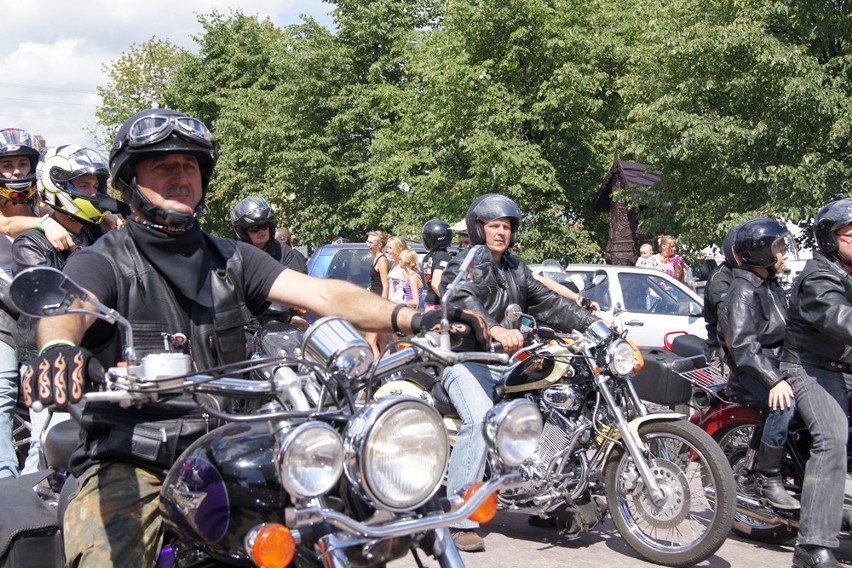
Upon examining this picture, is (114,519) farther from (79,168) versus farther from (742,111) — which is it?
(742,111)

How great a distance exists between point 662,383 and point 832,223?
199 cm

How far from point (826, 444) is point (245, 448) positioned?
379 centimetres

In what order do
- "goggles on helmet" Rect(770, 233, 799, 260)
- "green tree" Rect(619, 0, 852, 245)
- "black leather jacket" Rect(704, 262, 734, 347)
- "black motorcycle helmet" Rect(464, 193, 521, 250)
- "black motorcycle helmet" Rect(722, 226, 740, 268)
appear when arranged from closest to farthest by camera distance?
1. "goggles on helmet" Rect(770, 233, 799, 260)
2. "black motorcycle helmet" Rect(464, 193, 521, 250)
3. "black motorcycle helmet" Rect(722, 226, 740, 268)
4. "black leather jacket" Rect(704, 262, 734, 347)
5. "green tree" Rect(619, 0, 852, 245)

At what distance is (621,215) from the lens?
89.5 feet

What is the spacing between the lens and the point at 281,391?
2365 mm

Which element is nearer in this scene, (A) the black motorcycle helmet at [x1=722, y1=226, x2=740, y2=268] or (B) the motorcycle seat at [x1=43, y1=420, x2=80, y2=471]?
(B) the motorcycle seat at [x1=43, y1=420, x2=80, y2=471]

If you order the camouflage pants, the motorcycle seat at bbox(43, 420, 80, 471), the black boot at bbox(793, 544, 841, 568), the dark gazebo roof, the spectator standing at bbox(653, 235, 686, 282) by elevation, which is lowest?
the black boot at bbox(793, 544, 841, 568)

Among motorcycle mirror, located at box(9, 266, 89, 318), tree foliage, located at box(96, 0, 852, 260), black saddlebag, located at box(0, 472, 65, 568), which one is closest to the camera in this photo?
motorcycle mirror, located at box(9, 266, 89, 318)

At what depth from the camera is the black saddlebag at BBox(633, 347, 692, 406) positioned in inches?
263

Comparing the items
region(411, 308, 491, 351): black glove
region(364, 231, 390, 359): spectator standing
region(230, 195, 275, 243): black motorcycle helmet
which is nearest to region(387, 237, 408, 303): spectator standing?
region(364, 231, 390, 359): spectator standing

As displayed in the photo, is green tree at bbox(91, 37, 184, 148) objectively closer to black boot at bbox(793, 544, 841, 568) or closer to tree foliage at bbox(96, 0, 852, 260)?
tree foliage at bbox(96, 0, 852, 260)

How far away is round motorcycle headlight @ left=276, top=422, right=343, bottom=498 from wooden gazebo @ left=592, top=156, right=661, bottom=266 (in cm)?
2285

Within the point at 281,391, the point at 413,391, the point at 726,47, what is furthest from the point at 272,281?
the point at 726,47

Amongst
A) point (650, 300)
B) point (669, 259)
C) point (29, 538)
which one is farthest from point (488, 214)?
point (669, 259)
